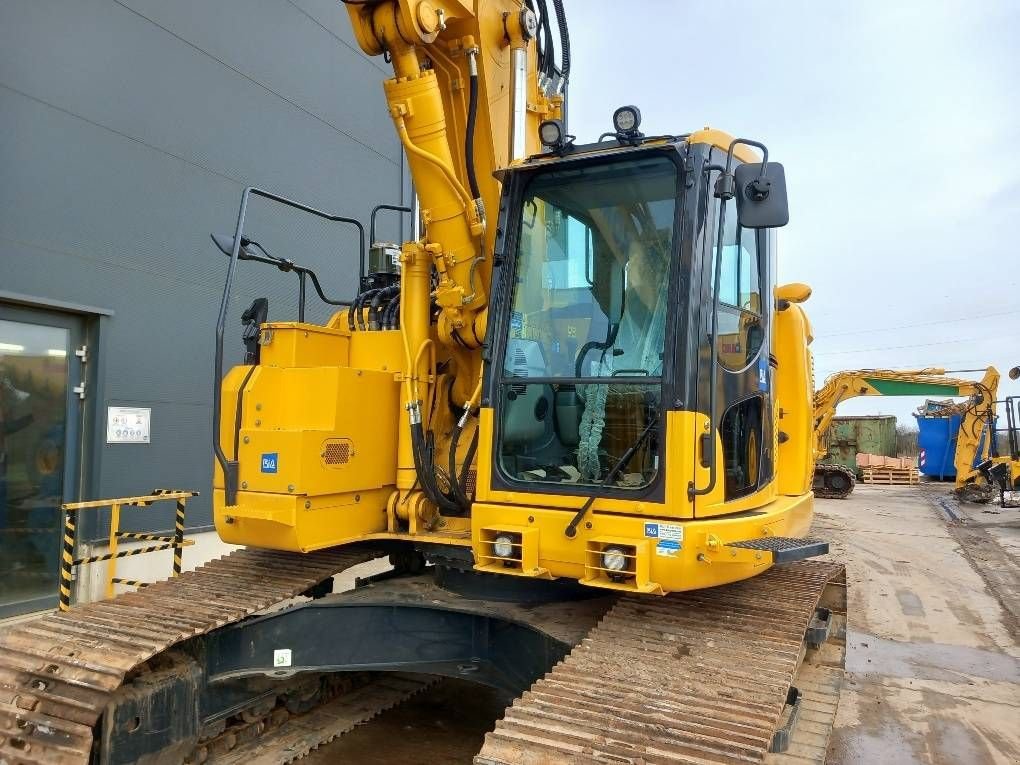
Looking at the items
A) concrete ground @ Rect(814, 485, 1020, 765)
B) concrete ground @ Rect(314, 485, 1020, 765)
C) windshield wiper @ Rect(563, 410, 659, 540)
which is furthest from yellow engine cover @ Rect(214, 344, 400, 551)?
concrete ground @ Rect(814, 485, 1020, 765)

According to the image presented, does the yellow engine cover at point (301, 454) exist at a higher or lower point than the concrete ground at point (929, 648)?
higher

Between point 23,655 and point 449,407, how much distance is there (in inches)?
95.2

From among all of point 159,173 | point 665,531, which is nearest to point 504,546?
point 665,531

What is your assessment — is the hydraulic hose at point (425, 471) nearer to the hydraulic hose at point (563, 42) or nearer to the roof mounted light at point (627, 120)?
the roof mounted light at point (627, 120)

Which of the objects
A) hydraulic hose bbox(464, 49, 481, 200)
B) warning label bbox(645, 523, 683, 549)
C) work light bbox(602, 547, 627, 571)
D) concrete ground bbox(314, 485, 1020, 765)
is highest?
hydraulic hose bbox(464, 49, 481, 200)

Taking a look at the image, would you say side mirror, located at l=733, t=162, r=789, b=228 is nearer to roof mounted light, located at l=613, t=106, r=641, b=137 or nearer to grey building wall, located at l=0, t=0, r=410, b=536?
roof mounted light, located at l=613, t=106, r=641, b=137

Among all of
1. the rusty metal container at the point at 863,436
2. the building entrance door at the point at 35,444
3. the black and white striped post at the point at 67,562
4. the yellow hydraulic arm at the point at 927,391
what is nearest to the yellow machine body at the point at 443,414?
the black and white striped post at the point at 67,562

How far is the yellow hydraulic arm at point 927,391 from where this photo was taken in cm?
1828

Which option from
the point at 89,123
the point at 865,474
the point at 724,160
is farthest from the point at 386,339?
the point at 865,474

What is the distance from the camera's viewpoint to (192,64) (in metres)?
8.12

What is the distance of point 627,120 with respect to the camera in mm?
3514

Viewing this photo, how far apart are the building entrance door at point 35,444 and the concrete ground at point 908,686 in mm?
3715

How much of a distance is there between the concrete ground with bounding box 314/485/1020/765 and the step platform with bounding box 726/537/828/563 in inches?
78.5

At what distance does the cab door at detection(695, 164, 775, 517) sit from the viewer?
3.38m
